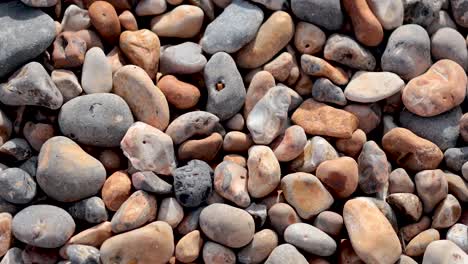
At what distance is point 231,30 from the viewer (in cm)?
124

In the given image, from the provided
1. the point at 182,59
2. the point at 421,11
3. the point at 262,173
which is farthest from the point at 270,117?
the point at 421,11

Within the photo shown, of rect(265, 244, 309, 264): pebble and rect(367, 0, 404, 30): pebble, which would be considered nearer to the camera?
rect(265, 244, 309, 264): pebble

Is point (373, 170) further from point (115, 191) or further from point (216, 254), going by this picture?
point (115, 191)

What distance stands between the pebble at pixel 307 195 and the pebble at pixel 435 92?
28 centimetres

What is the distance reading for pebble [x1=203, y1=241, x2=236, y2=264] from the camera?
1116mm

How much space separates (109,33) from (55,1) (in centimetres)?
14

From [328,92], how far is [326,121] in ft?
0.22

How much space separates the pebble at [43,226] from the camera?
1.08 metres

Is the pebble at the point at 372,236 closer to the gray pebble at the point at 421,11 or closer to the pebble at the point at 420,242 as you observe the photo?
the pebble at the point at 420,242

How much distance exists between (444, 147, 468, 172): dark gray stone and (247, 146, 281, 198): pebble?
386 mm

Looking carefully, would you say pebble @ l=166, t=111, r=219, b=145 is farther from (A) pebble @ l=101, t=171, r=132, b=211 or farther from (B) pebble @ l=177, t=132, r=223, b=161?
(A) pebble @ l=101, t=171, r=132, b=211

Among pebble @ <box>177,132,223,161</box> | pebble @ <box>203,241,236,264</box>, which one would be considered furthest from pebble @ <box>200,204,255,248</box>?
pebble @ <box>177,132,223,161</box>

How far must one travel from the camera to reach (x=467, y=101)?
1.29 metres

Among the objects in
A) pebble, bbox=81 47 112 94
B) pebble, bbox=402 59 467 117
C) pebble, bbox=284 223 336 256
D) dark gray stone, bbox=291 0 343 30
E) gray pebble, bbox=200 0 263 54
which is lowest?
pebble, bbox=284 223 336 256
